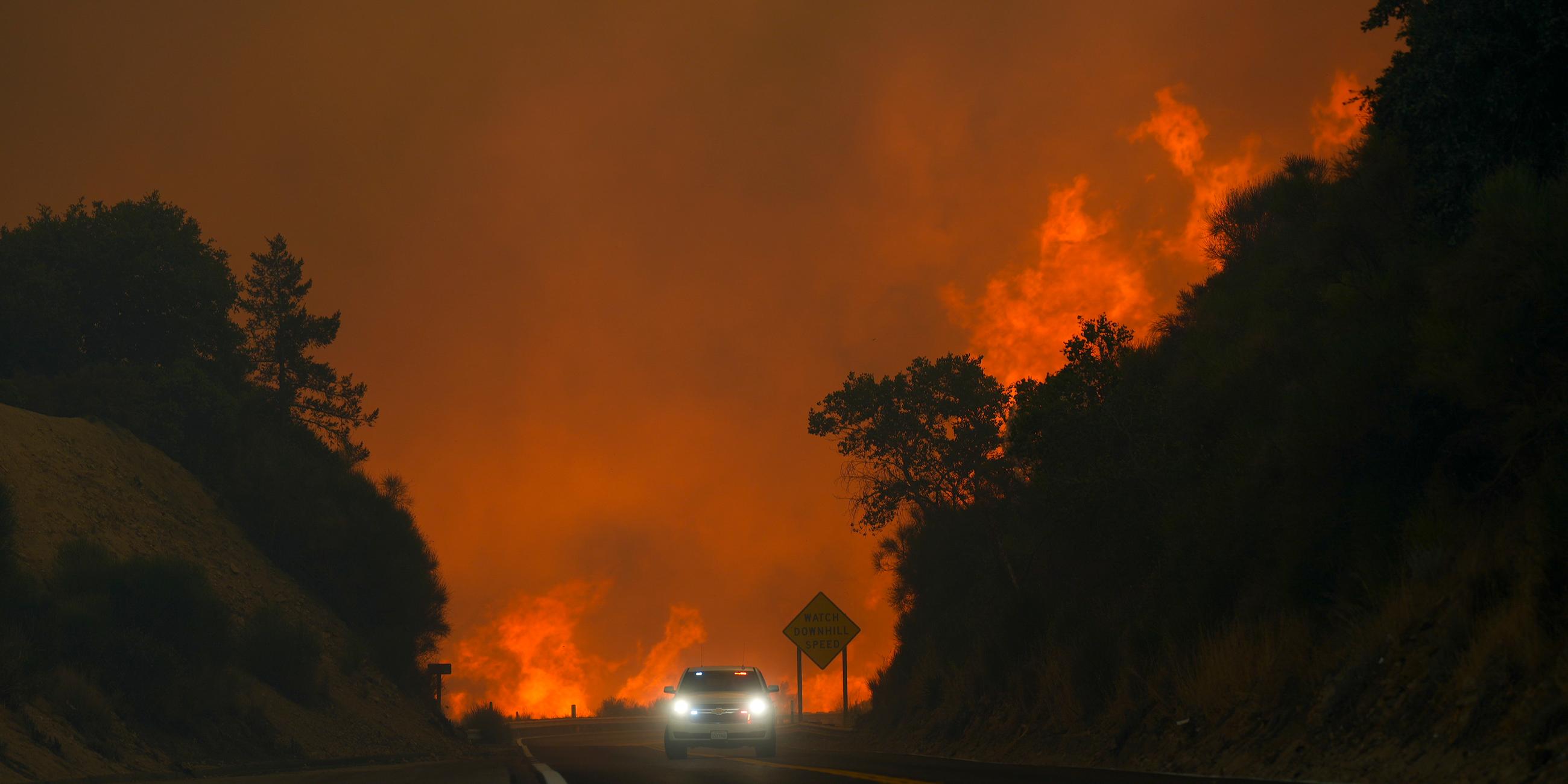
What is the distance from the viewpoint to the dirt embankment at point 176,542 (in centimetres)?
3638

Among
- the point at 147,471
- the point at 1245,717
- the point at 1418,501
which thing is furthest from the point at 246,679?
the point at 1418,501

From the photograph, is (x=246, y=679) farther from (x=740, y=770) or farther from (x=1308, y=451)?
(x=1308, y=451)

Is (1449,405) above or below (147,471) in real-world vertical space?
below

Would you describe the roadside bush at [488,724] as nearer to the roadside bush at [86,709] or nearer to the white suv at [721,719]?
the roadside bush at [86,709]

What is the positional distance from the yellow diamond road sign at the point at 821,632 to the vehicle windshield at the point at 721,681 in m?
14.8

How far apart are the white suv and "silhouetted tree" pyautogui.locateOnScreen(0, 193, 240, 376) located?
125 ft

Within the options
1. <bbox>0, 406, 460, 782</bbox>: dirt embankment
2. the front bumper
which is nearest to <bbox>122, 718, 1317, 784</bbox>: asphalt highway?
the front bumper

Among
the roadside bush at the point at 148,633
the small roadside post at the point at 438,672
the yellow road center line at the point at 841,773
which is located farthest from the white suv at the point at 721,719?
the small roadside post at the point at 438,672

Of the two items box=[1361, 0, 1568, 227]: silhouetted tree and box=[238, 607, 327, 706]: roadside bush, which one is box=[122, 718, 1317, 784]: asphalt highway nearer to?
box=[1361, 0, 1568, 227]: silhouetted tree

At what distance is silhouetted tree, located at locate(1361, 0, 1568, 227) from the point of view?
15.4m

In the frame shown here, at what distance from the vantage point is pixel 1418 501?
16.0 meters

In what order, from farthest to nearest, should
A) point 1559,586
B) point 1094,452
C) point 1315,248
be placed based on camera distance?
1. point 1094,452
2. point 1315,248
3. point 1559,586

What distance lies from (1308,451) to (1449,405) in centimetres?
204

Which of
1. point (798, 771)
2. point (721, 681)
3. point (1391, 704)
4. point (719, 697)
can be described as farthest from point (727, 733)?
point (1391, 704)
